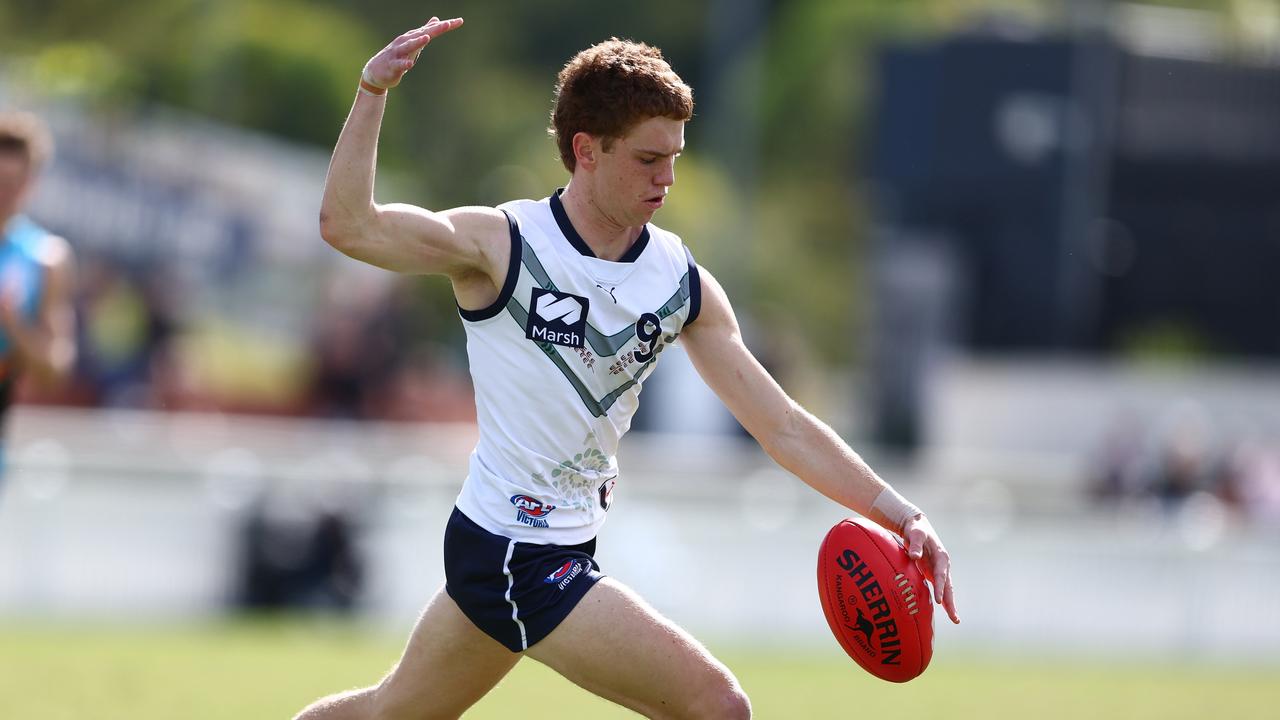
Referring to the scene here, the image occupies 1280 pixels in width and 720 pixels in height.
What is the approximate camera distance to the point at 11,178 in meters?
7.77

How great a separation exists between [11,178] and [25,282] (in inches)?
17.6

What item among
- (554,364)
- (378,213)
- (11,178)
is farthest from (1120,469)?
(378,213)

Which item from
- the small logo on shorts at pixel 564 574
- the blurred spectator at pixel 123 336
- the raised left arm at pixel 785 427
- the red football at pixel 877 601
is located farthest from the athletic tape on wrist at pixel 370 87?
the blurred spectator at pixel 123 336

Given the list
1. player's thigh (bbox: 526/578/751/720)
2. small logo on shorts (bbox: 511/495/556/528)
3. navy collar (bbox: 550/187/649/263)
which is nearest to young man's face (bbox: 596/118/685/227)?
navy collar (bbox: 550/187/649/263)

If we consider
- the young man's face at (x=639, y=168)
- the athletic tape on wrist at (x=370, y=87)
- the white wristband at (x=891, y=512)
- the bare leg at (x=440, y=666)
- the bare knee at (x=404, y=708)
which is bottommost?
the bare knee at (x=404, y=708)

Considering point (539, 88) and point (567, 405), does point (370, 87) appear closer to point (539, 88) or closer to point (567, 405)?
point (567, 405)

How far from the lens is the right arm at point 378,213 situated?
15.7 feet

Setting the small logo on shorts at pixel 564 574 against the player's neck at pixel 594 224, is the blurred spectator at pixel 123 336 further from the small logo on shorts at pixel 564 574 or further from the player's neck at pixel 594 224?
the small logo on shorts at pixel 564 574

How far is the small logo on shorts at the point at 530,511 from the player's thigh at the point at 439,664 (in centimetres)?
31

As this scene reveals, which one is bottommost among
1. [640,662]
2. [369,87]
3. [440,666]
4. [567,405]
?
[440,666]

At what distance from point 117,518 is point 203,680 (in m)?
3.77

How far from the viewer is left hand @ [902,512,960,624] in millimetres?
5363

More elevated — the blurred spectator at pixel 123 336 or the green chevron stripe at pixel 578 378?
the green chevron stripe at pixel 578 378

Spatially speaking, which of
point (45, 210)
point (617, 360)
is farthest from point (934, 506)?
point (617, 360)
